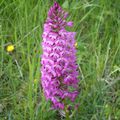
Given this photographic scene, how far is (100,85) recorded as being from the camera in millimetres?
2557

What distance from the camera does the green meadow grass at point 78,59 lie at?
Answer: 8.02 ft

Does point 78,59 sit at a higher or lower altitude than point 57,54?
lower

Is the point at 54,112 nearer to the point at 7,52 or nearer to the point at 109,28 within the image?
the point at 7,52

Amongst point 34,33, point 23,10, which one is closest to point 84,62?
point 34,33

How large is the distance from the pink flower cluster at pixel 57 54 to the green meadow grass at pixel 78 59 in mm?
324

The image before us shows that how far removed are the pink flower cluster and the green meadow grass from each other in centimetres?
32

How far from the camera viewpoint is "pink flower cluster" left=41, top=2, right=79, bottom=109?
78.2 inches

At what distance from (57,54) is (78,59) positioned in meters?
0.77

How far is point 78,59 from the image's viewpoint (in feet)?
9.00

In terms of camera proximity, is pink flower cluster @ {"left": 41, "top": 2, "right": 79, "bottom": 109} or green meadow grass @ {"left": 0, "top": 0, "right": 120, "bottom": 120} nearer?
pink flower cluster @ {"left": 41, "top": 2, "right": 79, "bottom": 109}

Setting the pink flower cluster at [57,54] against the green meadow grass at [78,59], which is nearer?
the pink flower cluster at [57,54]

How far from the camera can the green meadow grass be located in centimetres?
244

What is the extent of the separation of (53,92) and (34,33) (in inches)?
41.0

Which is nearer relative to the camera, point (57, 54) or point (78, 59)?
point (57, 54)
